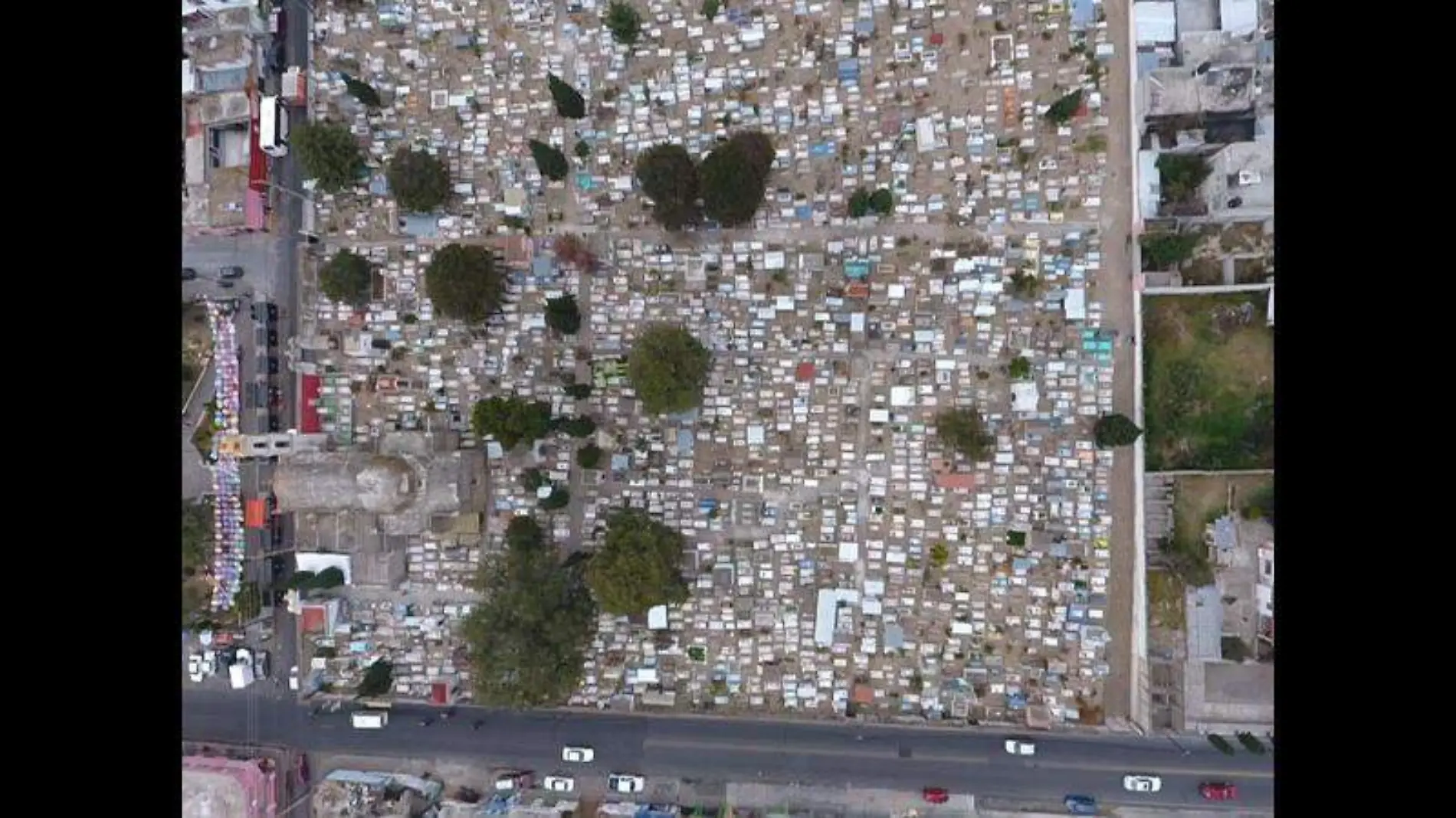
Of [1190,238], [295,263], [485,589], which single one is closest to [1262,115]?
[1190,238]

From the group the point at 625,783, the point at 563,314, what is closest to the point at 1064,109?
the point at 563,314

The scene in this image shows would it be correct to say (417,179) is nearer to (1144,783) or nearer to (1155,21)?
(1155,21)

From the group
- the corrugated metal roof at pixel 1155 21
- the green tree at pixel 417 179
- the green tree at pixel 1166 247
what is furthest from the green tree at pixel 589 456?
the corrugated metal roof at pixel 1155 21

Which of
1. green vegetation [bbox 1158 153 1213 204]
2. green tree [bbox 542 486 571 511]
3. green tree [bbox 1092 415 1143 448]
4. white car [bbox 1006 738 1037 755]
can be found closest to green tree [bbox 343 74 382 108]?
green tree [bbox 542 486 571 511]

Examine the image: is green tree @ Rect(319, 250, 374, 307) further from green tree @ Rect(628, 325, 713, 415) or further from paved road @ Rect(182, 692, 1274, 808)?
paved road @ Rect(182, 692, 1274, 808)

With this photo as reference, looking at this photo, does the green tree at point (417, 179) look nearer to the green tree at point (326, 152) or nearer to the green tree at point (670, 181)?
the green tree at point (326, 152)

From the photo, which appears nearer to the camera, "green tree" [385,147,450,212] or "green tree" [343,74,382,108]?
"green tree" [385,147,450,212]

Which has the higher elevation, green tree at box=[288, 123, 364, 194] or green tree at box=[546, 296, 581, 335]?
green tree at box=[288, 123, 364, 194]
